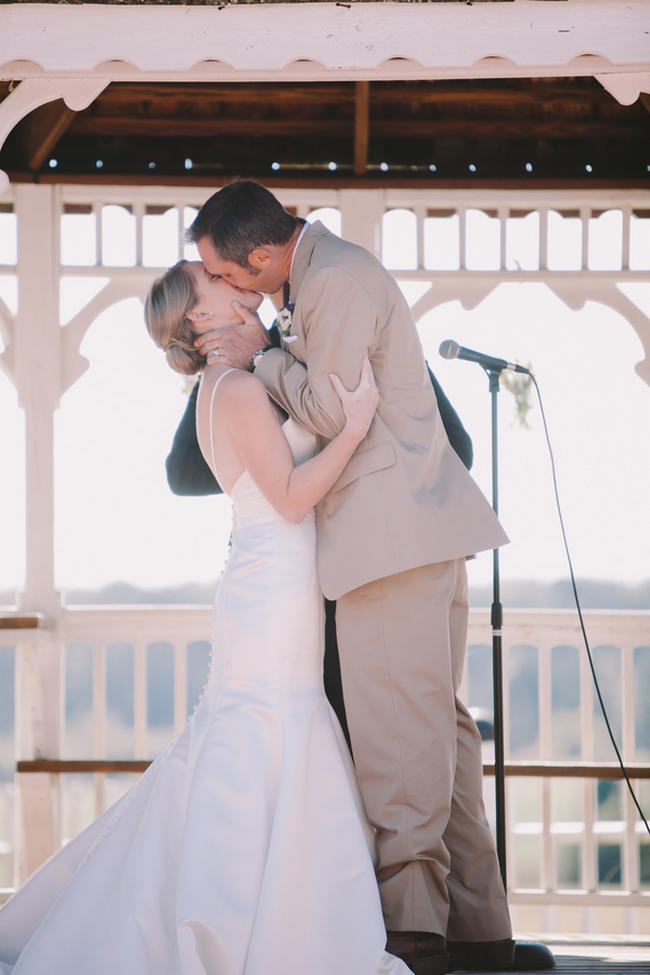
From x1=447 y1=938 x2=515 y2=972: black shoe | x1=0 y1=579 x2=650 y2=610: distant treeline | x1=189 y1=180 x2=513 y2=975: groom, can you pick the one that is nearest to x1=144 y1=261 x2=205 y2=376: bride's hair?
x1=189 y1=180 x2=513 y2=975: groom

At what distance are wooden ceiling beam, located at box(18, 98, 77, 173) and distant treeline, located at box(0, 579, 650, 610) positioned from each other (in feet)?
97.6

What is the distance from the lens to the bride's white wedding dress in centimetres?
273

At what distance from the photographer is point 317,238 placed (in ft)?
9.95

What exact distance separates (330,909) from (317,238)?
5.21ft

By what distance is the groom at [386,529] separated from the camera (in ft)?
9.52

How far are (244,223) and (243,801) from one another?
1.41 m

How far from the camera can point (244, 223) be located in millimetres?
3072

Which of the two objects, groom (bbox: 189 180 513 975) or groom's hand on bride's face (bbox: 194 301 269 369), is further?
groom's hand on bride's face (bbox: 194 301 269 369)

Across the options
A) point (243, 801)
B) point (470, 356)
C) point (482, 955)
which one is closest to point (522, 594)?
point (470, 356)

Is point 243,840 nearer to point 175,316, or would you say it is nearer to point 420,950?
point 420,950

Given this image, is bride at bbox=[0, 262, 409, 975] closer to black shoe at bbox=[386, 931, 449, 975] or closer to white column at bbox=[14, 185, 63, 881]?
black shoe at bbox=[386, 931, 449, 975]

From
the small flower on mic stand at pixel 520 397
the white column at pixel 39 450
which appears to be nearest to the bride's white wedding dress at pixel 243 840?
the white column at pixel 39 450

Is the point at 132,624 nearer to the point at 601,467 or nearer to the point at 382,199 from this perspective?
the point at 382,199

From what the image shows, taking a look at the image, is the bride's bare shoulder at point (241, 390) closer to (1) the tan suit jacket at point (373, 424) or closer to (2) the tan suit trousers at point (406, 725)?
(1) the tan suit jacket at point (373, 424)
